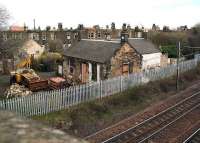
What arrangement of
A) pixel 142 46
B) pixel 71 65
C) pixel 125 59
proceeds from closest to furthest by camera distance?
pixel 125 59
pixel 71 65
pixel 142 46

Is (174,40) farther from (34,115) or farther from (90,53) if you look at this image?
(34,115)

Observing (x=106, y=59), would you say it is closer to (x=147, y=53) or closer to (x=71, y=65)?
(x=71, y=65)

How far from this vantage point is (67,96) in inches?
779

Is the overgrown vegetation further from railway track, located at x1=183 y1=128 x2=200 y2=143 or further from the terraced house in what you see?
railway track, located at x1=183 y1=128 x2=200 y2=143

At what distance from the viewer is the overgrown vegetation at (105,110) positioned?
17.7m

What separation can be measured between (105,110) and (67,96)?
2.77 m

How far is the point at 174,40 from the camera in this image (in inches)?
2148

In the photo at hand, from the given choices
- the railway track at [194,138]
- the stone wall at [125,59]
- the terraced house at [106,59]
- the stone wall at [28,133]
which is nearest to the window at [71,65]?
the terraced house at [106,59]

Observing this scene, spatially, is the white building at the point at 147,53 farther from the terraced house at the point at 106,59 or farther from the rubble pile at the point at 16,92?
the rubble pile at the point at 16,92

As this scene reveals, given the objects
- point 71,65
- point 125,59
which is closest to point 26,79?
point 71,65

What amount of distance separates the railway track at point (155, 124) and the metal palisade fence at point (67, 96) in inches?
177

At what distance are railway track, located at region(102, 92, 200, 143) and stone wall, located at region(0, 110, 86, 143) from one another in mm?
12532

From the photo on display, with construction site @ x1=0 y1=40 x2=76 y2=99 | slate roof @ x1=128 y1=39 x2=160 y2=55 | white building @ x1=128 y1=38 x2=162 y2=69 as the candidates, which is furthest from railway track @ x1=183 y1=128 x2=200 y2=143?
slate roof @ x1=128 y1=39 x2=160 y2=55

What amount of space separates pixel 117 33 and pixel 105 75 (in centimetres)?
3298
